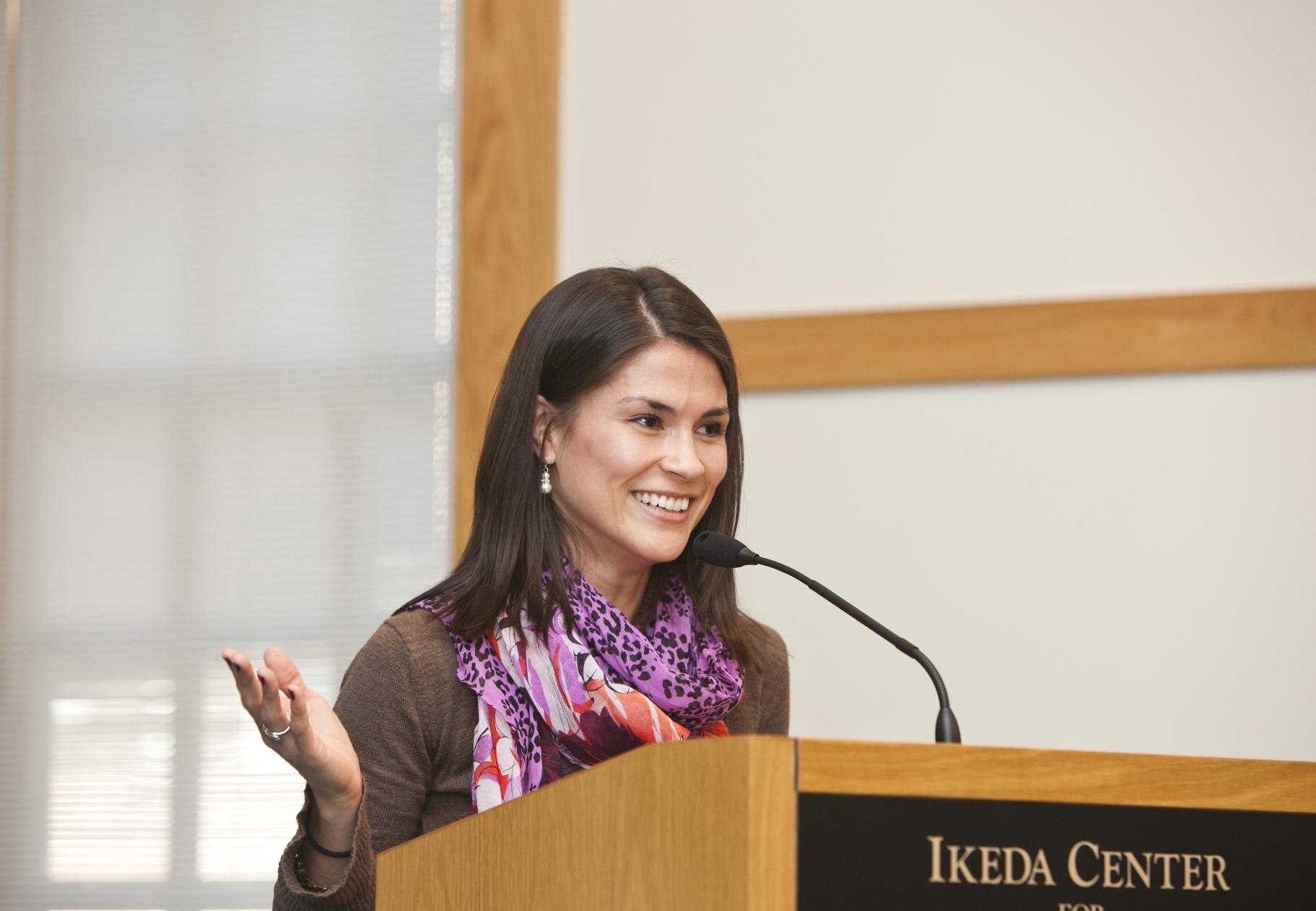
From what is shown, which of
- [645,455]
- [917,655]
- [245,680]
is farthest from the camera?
[645,455]

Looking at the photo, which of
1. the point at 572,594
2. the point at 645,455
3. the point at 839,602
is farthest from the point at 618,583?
the point at 839,602

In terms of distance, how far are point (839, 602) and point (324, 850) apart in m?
0.61

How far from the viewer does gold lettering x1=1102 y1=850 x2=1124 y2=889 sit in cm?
114

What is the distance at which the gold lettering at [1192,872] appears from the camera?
1.17 metres

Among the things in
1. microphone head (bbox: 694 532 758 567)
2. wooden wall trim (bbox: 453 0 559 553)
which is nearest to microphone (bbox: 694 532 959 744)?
microphone head (bbox: 694 532 758 567)

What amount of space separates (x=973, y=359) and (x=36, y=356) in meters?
Result: 2.27

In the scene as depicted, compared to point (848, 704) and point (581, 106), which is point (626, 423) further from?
point (581, 106)

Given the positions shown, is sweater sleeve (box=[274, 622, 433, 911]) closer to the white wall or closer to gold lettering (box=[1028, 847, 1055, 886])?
gold lettering (box=[1028, 847, 1055, 886])

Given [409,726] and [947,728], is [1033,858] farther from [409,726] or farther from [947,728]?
[409,726]

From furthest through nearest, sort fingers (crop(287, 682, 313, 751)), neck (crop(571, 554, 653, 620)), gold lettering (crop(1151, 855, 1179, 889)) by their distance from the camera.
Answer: neck (crop(571, 554, 653, 620)), fingers (crop(287, 682, 313, 751)), gold lettering (crop(1151, 855, 1179, 889))

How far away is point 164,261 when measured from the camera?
3639mm

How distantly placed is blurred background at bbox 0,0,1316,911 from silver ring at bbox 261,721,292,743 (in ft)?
5.42

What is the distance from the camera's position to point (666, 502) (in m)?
2.04

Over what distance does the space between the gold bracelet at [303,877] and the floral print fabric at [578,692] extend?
0.28 m
